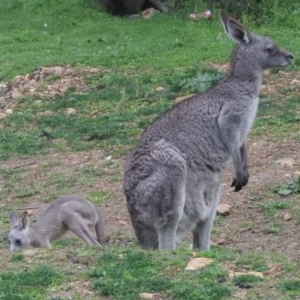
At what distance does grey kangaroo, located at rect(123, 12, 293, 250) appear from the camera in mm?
6582

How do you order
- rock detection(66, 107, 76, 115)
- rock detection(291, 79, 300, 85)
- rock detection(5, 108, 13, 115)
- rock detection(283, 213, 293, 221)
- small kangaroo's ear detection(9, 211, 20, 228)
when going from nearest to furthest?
rock detection(283, 213, 293, 221) → small kangaroo's ear detection(9, 211, 20, 228) → rock detection(291, 79, 300, 85) → rock detection(66, 107, 76, 115) → rock detection(5, 108, 13, 115)

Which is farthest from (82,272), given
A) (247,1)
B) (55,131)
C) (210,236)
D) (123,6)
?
(123,6)

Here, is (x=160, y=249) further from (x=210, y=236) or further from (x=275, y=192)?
(x=275, y=192)

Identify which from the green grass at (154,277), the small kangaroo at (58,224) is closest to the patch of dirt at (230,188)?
the small kangaroo at (58,224)

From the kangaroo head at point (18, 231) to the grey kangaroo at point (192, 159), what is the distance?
137 centimetres

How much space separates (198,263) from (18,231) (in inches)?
103

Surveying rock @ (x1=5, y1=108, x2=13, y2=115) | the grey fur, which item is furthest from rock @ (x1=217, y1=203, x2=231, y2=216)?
the grey fur

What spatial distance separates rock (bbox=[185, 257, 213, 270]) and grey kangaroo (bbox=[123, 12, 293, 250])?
85 centimetres

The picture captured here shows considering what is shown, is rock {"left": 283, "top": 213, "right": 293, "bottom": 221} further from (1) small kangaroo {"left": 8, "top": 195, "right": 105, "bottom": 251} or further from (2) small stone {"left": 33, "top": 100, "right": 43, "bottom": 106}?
(2) small stone {"left": 33, "top": 100, "right": 43, "bottom": 106}

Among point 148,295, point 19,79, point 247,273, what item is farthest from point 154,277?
point 19,79

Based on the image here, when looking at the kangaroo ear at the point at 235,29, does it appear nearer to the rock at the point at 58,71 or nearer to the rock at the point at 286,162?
the rock at the point at 286,162

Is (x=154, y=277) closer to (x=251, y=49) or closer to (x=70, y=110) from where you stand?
(x=251, y=49)

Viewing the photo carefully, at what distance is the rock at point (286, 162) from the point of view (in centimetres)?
892

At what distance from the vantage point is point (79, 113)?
11.8 m
